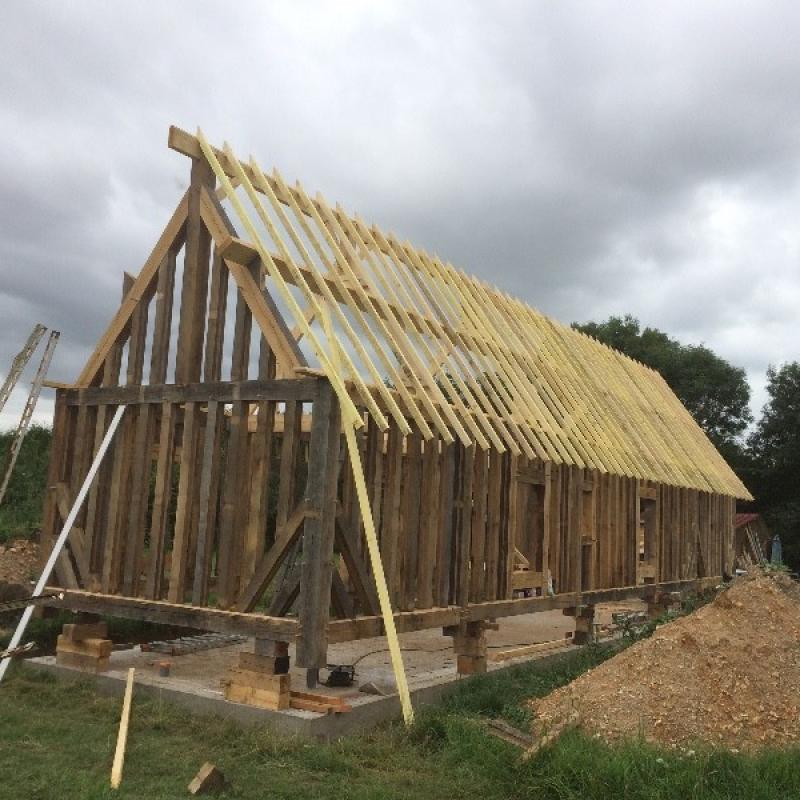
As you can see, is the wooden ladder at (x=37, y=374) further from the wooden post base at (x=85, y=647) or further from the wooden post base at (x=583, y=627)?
the wooden post base at (x=583, y=627)

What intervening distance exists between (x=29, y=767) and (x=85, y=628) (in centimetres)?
320

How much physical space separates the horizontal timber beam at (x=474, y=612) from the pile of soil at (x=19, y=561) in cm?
950

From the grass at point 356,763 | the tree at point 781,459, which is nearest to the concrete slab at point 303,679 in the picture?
the grass at point 356,763

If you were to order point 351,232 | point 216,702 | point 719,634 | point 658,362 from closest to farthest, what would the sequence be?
point 216,702 < point 719,634 < point 351,232 < point 658,362

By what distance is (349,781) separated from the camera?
20.1 ft

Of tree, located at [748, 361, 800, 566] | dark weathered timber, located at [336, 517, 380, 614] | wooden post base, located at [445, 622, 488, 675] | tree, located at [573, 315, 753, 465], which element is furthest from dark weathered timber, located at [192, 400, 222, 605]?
tree, located at [573, 315, 753, 465]

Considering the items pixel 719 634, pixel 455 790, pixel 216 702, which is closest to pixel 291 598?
pixel 216 702

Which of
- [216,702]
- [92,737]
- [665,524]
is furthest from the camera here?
[665,524]

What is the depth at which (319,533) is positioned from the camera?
7.47 meters

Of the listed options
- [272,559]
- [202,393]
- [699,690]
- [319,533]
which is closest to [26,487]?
[202,393]

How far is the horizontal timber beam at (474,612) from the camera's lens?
309 inches

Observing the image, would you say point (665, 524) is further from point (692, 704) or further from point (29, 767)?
point (29, 767)

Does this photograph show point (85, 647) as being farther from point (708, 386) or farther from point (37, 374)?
point (708, 386)

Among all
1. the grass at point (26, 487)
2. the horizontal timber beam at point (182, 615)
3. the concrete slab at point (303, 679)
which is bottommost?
the concrete slab at point (303, 679)
